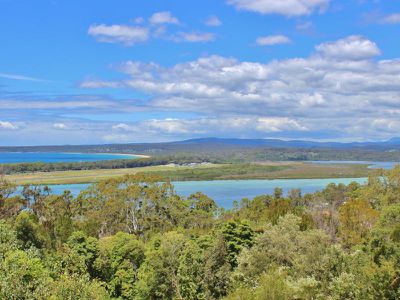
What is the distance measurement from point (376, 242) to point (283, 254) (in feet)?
36.5

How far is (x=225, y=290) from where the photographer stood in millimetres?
37656

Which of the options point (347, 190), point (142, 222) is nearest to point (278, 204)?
point (142, 222)

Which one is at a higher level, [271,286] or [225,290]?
[271,286]

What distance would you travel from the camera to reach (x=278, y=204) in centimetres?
6456

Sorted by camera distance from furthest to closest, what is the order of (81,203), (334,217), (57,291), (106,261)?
(81,203), (334,217), (106,261), (57,291)

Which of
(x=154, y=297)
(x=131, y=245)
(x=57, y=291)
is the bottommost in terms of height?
(x=154, y=297)

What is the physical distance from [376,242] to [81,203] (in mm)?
44406

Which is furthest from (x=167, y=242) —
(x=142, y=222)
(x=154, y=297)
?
(x=142, y=222)

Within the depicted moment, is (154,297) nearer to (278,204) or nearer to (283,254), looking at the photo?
(283,254)

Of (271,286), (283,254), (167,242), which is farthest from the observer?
(167,242)

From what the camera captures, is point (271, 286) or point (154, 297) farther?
point (154, 297)

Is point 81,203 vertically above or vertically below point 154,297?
above

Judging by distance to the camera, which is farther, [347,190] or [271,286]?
[347,190]

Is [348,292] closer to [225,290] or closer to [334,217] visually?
[225,290]
